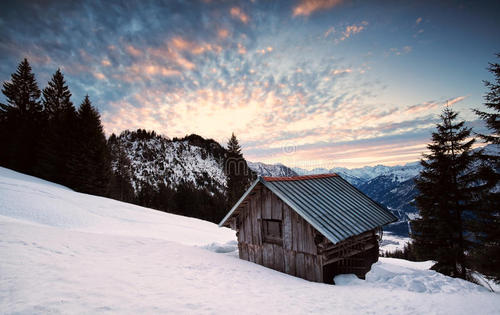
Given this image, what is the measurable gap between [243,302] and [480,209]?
1502 centimetres

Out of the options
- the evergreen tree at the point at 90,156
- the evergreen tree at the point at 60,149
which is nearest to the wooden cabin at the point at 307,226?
the evergreen tree at the point at 90,156

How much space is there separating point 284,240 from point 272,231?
985 millimetres

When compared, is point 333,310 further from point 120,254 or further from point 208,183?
point 208,183

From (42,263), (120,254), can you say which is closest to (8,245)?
(42,263)

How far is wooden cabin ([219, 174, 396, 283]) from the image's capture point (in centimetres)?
994

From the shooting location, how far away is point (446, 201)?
1452 cm

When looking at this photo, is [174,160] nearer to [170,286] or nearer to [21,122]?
[21,122]

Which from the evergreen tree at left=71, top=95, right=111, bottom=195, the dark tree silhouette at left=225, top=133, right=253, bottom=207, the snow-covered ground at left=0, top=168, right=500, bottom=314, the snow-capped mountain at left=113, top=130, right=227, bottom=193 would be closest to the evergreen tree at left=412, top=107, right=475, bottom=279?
the snow-covered ground at left=0, top=168, right=500, bottom=314

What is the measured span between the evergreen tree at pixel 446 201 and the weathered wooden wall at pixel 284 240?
35.8ft

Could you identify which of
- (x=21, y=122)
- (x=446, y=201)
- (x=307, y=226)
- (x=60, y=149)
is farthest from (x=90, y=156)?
(x=446, y=201)

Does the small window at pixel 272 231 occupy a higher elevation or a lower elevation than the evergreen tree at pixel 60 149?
lower

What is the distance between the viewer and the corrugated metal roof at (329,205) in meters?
9.80

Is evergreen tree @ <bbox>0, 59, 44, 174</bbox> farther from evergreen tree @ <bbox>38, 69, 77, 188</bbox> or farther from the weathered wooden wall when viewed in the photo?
the weathered wooden wall

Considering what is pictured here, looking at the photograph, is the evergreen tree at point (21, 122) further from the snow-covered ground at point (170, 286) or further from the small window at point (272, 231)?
the small window at point (272, 231)
